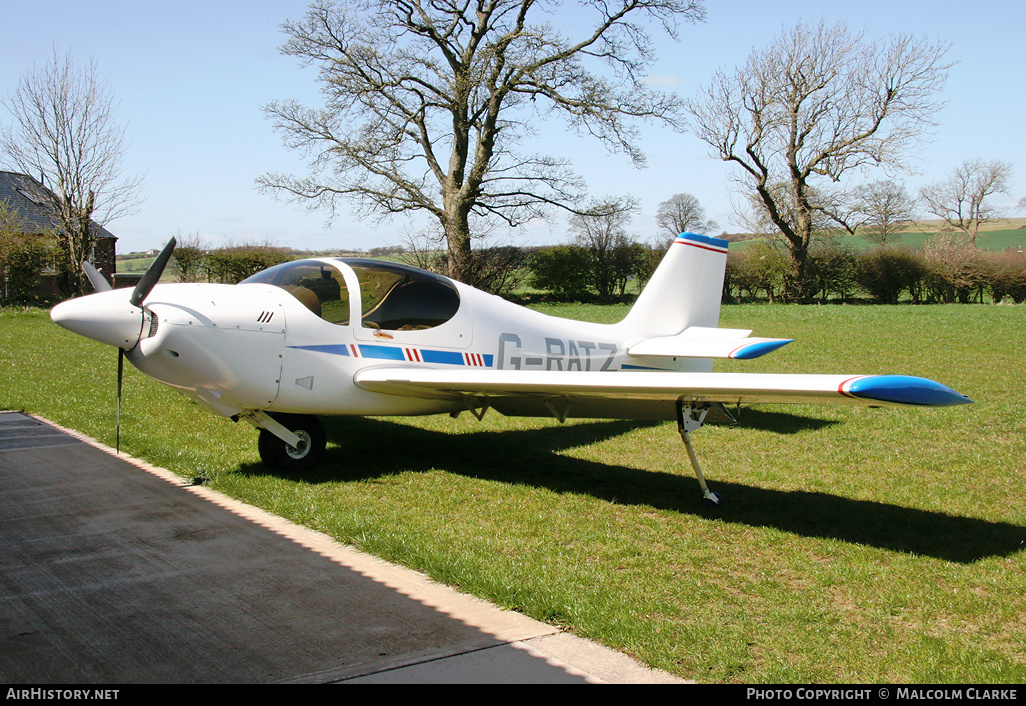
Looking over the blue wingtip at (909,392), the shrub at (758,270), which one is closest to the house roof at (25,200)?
the shrub at (758,270)

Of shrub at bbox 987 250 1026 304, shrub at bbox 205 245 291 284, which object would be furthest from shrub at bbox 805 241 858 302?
shrub at bbox 205 245 291 284

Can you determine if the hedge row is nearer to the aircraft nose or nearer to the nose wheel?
the nose wheel

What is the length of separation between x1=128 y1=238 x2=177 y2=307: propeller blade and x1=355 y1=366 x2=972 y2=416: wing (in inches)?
78.5

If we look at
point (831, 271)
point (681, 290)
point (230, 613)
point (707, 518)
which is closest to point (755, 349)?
point (681, 290)

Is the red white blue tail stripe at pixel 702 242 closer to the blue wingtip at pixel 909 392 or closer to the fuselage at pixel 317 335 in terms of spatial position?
the fuselage at pixel 317 335

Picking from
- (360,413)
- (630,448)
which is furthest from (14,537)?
(630,448)

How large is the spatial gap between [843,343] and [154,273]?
18003 millimetres

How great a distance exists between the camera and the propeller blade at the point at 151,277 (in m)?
5.79

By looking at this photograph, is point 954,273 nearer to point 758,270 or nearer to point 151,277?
point 758,270

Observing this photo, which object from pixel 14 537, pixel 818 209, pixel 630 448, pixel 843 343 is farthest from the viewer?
pixel 818 209

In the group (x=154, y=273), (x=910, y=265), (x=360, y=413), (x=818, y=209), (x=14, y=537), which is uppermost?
(x=818, y=209)

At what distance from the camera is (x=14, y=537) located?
541 centimetres
